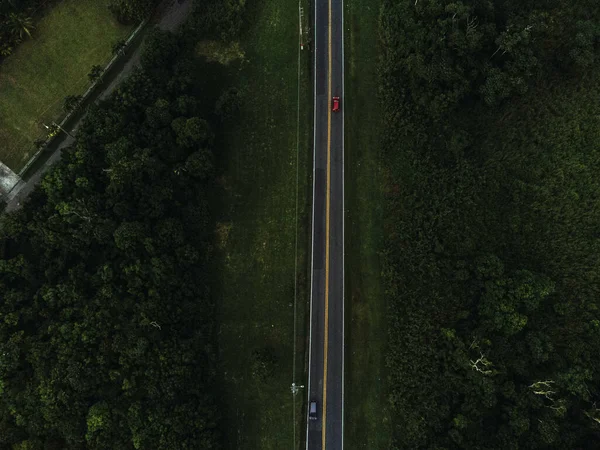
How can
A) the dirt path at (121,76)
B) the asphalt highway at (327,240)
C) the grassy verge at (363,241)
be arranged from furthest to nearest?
the dirt path at (121,76)
the asphalt highway at (327,240)
the grassy verge at (363,241)

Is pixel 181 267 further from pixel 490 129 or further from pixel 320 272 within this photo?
pixel 490 129

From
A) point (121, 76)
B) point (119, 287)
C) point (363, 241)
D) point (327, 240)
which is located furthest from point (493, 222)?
point (121, 76)

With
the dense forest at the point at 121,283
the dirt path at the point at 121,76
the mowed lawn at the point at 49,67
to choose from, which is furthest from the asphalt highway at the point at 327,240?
the mowed lawn at the point at 49,67

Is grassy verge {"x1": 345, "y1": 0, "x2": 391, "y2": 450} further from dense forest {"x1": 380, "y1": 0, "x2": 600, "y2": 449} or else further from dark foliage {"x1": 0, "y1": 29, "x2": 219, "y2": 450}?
dark foliage {"x1": 0, "y1": 29, "x2": 219, "y2": 450}

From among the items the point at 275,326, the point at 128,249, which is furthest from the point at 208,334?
the point at 128,249

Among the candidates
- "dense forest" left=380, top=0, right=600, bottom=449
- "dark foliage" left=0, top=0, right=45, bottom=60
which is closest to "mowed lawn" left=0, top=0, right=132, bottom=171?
"dark foliage" left=0, top=0, right=45, bottom=60

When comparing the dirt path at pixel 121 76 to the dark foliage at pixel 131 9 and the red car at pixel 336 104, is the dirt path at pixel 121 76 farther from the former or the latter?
the red car at pixel 336 104
